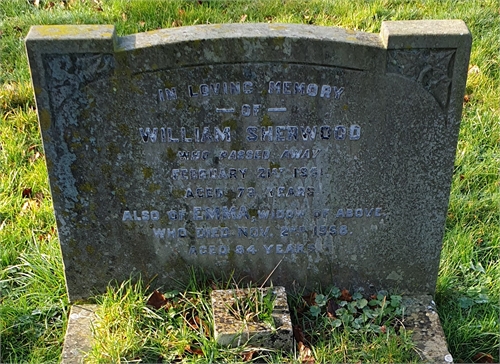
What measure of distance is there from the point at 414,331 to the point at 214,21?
3.49m

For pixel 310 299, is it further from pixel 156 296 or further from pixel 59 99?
pixel 59 99

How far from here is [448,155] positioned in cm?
285

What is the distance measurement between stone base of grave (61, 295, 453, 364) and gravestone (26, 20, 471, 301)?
10 centimetres

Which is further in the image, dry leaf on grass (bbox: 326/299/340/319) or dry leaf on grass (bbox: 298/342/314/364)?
dry leaf on grass (bbox: 326/299/340/319)

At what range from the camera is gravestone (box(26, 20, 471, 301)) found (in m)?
2.57

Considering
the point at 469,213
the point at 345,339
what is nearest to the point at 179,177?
the point at 345,339

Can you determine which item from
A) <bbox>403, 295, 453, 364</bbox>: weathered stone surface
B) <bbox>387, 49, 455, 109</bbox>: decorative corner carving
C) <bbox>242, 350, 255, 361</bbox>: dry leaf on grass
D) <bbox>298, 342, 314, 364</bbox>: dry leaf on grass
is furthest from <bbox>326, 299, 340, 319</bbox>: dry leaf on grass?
<bbox>387, 49, 455, 109</bbox>: decorative corner carving

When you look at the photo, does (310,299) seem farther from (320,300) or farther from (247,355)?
(247,355)

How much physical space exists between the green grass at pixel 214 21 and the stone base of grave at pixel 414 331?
105 mm

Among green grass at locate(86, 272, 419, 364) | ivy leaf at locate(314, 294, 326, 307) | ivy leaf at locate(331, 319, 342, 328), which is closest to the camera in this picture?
green grass at locate(86, 272, 419, 364)

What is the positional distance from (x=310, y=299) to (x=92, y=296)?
1.12 metres

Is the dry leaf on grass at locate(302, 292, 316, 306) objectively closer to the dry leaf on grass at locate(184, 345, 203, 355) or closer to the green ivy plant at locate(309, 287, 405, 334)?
the green ivy plant at locate(309, 287, 405, 334)

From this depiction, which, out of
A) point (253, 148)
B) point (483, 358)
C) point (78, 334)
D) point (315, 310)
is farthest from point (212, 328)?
Result: point (483, 358)

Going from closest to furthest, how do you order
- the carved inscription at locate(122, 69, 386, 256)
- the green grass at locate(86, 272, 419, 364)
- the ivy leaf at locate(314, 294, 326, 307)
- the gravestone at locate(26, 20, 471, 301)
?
the gravestone at locate(26, 20, 471, 301) → the carved inscription at locate(122, 69, 386, 256) → the green grass at locate(86, 272, 419, 364) → the ivy leaf at locate(314, 294, 326, 307)
